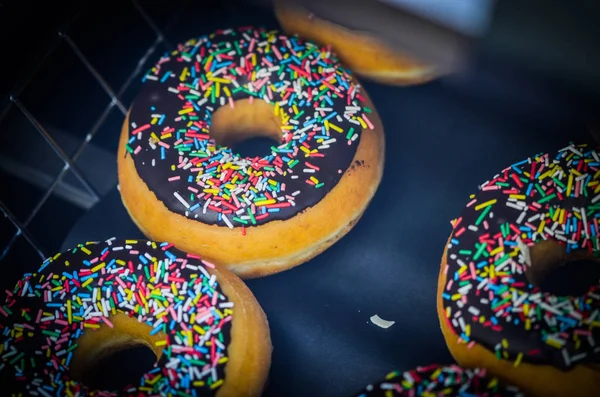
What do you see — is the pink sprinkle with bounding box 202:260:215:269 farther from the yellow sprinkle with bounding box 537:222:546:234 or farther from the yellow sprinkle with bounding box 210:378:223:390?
the yellow sprinkle with bounding box 537:222:546:234

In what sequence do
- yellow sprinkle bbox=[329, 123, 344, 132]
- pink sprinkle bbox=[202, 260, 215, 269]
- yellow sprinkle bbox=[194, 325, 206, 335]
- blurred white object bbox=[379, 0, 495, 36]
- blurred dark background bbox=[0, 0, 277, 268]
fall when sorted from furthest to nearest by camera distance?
blurred dark background bbox=[0, 0, 277, 268] → yellow sprinkle bbox=[329, 123, 344, 132] → pink sprinkle bbox=[202, 260, 215, 269] → yellow sprinkle bbox=[194, 325, 206, 335] → blurred white object bbox=[379, 0, 495, 36]

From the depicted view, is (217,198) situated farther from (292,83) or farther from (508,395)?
(508,395)

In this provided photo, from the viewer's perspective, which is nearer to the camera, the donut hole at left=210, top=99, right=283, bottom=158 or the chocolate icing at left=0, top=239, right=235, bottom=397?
the chocolate icing at left=0, top=239, right=235, bottom=397

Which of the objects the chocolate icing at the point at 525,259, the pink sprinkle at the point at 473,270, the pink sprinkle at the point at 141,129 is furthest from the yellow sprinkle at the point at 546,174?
the pink sprinkle at the point at 141,129

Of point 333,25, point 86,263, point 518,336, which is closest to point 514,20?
point 518,336

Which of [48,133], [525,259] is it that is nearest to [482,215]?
[525,259]

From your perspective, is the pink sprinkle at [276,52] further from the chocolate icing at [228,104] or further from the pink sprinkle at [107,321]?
the pink sprinkle at [107,321]

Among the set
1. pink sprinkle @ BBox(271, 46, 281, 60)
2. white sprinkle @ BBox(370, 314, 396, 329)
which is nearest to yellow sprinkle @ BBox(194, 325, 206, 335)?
white sprinkle @ BBox(370, 314, 396, 329)
